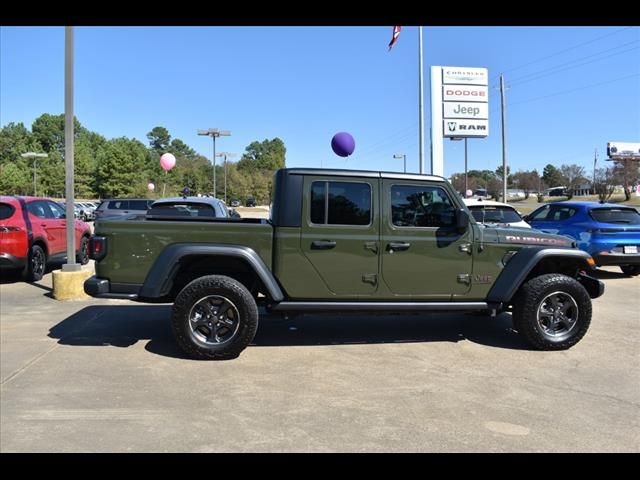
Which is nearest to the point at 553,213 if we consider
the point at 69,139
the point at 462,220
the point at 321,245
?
the point at 462,220

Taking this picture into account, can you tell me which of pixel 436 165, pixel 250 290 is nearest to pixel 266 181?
pixel 436 165

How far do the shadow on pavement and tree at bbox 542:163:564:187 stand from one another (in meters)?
101

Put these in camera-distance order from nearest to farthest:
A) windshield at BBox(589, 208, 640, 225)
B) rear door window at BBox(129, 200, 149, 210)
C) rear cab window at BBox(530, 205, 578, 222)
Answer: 1. windshield at BBox(589, 208, 640, 225)
2. rear cab window at BBox(530, 205, 578, 222)
3. rear door window at BBox(129, 200, 149, 210)

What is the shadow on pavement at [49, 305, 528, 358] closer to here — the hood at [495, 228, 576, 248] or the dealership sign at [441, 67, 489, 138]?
the hood at [495, 228, 576, 248]

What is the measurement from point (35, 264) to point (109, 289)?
522cm

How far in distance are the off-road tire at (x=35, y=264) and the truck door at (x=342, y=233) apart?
252 inches

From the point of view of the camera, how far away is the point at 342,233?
16.8ft

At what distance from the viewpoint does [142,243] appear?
5.01 m

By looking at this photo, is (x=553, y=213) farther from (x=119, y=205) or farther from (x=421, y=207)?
(x=119, y=205)

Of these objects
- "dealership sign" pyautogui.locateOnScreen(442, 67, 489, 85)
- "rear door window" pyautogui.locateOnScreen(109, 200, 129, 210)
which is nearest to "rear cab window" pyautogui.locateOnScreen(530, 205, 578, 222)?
"dealership sign" pyautogui.locateOnScreen(442, 67, 489, 85)

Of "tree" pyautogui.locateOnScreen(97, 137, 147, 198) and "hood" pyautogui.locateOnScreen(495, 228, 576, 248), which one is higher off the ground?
"tree" pyautogui.locateOnScreen(97, 137, 147, 198)

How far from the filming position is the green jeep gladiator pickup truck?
498 cm

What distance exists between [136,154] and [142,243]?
72.6 metres

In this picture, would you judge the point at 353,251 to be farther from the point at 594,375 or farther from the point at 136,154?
the point at 136,154
